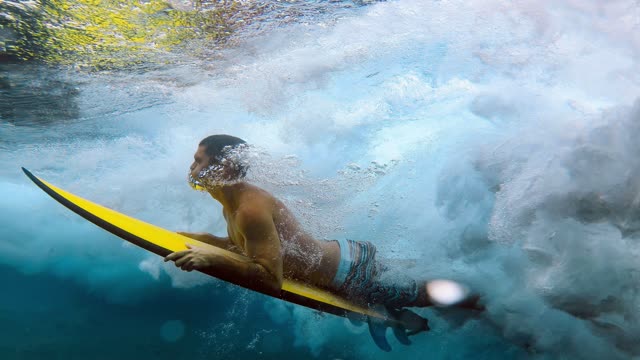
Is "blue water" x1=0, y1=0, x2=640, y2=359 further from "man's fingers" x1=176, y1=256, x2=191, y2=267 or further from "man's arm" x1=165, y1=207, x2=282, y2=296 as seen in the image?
"man's fingers" x1=176, y1=256, x2=191, y2=267

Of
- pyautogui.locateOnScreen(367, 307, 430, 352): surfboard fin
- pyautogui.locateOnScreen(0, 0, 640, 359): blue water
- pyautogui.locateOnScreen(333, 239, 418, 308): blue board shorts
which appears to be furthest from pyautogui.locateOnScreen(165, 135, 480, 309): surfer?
pyautogui.locateOnScreen(0, 0, 640, 359): blue water

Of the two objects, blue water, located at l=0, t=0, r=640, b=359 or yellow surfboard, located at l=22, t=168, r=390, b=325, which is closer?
yellow surfboard, located at l=22, t=168, r=390, b=325

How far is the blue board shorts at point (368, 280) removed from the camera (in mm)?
4258

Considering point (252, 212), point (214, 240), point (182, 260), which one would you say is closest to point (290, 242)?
point (252, 212)

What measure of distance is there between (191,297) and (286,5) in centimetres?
3231

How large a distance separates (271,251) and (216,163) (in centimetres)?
109

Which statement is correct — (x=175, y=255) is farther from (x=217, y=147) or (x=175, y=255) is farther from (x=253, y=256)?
(x=217, y=147)

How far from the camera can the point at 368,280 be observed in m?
4.46

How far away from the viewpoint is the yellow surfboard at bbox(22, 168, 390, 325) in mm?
3422

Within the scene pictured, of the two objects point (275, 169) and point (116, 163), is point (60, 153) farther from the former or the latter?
point (275, 169)

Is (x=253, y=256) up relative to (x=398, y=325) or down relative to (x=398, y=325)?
up

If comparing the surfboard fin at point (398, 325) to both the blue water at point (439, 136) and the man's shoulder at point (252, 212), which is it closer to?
the blue water at point (439, 136)

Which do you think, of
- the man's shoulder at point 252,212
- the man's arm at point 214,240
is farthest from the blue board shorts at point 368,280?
the man's shoulder at point 252,212

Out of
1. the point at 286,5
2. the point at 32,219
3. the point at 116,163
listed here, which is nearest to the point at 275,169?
the point at 286,5
